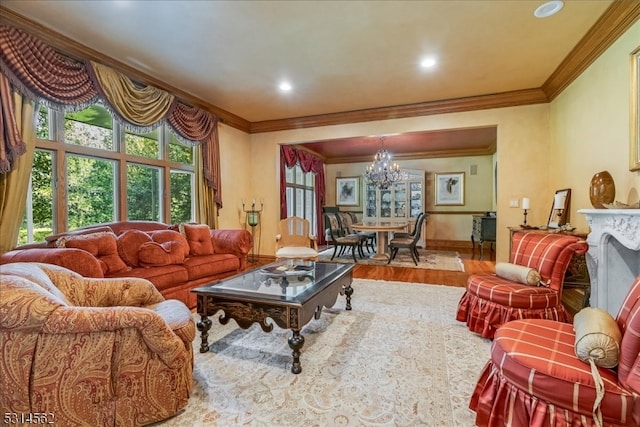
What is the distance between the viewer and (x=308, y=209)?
8336 mm

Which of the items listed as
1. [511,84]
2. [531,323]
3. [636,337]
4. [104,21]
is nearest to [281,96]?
[104,21]

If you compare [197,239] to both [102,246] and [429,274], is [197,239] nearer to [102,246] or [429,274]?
[102,246]

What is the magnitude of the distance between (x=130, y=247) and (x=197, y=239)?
91cm

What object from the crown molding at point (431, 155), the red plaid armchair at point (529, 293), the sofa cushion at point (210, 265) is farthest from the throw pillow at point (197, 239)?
the crown molding at point (431, 155)

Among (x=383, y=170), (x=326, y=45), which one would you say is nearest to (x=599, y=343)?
(x=326, y=45)

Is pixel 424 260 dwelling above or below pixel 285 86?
below

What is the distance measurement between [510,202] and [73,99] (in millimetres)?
5573

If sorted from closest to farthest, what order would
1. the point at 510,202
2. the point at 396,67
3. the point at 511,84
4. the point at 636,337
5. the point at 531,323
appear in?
the point at 636,337 < the point at 531,323 < the point at 396,67 < the point at 511,84 < the point at 510,202

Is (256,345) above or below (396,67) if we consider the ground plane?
below

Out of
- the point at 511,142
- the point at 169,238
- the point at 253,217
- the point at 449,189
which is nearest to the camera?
the point at 169,238

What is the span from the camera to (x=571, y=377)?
1141 millimetres

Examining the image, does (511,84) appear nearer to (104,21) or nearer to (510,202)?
(510,202)

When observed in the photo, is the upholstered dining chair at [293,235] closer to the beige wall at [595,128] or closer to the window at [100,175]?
the window at [100,175]

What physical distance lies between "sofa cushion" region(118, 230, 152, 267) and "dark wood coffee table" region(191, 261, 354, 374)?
1.14 metres
